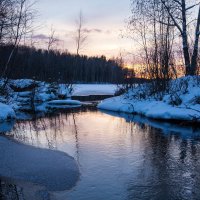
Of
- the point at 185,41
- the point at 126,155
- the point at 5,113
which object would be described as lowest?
the point at 126,155

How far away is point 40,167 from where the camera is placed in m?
7.21

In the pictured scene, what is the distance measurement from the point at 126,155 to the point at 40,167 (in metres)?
2.24

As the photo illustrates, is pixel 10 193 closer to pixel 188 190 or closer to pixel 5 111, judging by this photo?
pixel 188 190

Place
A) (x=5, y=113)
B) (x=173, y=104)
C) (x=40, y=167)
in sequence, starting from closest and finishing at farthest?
(x=40, y=167) → (x=5, y=113) → (x=173, y=104)

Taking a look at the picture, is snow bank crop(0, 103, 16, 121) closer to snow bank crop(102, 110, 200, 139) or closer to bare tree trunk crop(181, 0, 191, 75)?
snow bank crop(102, 110, 200, 139)

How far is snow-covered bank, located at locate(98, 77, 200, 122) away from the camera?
48.8 feet

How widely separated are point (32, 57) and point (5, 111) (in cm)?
6881

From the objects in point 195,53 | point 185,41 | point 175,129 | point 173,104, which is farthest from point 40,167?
point 185,41

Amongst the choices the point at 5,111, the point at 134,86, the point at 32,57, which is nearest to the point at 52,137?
the point at 5,111

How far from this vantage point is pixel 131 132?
1236 cm

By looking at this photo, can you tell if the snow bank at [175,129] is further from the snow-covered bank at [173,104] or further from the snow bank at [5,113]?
the snow bank at [5,113]

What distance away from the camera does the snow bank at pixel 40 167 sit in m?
6.38

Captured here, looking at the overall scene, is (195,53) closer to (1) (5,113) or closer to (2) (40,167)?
(1) (5,113)

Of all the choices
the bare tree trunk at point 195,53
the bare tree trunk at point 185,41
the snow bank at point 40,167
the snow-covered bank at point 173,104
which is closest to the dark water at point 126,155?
the snow bank at point 40,167
